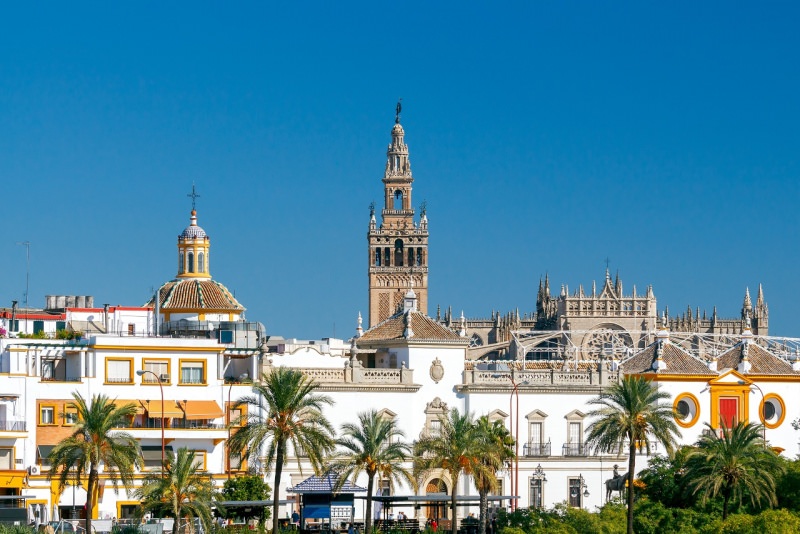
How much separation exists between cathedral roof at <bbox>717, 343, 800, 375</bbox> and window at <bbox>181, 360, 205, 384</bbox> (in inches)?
1102

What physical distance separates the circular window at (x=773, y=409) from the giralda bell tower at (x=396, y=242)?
3564 inches

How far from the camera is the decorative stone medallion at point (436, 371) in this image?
310ft

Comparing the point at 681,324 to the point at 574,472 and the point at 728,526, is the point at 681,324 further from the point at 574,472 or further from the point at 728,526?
the point at 728,526

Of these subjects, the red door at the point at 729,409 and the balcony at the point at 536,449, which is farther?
the red door at the point at 729,409

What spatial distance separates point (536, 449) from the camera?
95.0 meters

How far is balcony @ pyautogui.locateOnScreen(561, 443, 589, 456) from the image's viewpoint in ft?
313

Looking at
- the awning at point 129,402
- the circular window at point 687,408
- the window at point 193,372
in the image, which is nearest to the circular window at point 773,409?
the circular window at point 687,408

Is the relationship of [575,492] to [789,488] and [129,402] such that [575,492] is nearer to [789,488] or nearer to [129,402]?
[789,488]

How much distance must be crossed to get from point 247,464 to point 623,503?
1678 cm

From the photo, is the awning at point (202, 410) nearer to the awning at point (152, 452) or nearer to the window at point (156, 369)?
the window at point (156, 369)

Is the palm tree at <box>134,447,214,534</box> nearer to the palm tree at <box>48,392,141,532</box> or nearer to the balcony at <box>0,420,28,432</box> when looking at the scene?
the palm tree at <box>48,392,141,532</box>

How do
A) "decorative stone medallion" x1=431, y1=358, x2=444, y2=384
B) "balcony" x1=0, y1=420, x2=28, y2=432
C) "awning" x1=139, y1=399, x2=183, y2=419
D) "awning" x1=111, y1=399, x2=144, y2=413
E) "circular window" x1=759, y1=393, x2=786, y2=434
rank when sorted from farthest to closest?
1. "circular window" x1=759, y1=393, x2=786, y2=434
2. "decorative stone medallion" x1=431, y1=358, x2=444, y2=384
3. "awning" x1=139, y1=399, x2=183, y2=419
4. "awning" x1=111, y1=399, x2=144, y2=413
5. "balcony" x1=0, y1=420, x2=28, y2=432

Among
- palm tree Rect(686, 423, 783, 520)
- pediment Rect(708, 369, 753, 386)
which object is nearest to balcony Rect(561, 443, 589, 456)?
pediment Rect(708, 369, 753, 386)

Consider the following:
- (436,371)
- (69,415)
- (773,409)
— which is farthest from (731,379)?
(69,415)
